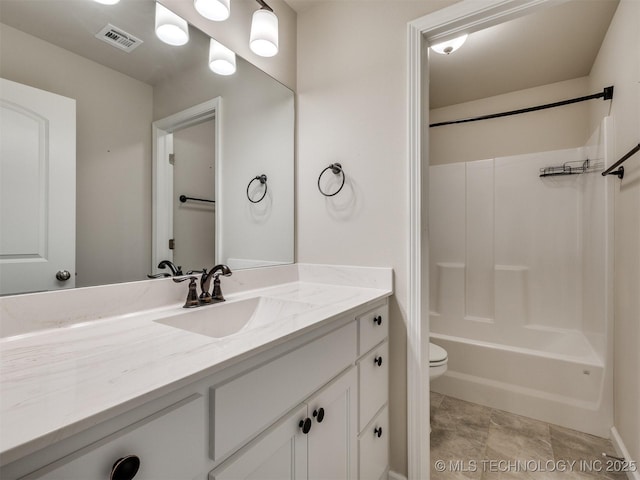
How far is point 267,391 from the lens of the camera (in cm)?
69

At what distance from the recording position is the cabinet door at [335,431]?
0.85m

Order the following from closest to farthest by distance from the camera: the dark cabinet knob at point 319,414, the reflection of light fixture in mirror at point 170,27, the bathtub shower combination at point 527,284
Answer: the dark cabinet knob at point 319,414
the reflection of light fixture in mirror at point 170,27
the bathtub shower combination at point 527,284

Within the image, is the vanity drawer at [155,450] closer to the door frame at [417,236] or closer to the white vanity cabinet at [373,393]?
the white vanity cabinet at [373,393]

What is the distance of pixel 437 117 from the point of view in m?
2.94

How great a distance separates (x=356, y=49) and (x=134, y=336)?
5.08 feet

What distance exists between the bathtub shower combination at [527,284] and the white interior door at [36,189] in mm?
2383

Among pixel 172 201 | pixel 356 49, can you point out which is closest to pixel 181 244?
pixel 172 201

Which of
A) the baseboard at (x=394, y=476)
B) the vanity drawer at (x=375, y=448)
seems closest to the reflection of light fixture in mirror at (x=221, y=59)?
the vanity drawer at (x=375, y=448)

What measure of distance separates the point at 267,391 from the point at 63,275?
0.68 m

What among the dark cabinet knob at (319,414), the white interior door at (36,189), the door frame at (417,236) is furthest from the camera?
the door frame at (417,236)

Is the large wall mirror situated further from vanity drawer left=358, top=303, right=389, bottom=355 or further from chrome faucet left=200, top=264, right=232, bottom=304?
vanity drawer left=358, top=303, right=389, bottom=355

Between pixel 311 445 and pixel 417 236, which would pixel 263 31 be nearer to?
pixel 417 236

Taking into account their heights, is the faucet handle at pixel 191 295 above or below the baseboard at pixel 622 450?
above

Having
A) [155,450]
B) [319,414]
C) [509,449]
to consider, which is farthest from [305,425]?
[509,449]
